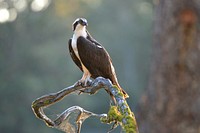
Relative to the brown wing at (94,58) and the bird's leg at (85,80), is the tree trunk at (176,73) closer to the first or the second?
the bird's leg at (85,80)

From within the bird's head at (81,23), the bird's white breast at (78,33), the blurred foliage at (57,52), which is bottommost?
the bird's head at (81,23)

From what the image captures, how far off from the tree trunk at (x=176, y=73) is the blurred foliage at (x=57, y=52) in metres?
25.1

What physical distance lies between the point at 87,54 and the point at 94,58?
0.50 ft


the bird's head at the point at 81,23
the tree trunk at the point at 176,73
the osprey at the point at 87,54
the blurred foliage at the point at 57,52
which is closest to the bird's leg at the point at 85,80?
the osprey at the point at 87,54

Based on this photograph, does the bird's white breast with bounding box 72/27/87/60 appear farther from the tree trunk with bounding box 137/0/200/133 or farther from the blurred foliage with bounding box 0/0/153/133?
the blurred foliage with bounding box 0/0/153/133

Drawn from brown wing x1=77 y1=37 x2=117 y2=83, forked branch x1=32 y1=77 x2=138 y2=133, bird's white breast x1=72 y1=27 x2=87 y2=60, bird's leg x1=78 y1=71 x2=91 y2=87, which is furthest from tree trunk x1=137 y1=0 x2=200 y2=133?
bird's white breast x1=72 y1=27 x2=87 y2=60

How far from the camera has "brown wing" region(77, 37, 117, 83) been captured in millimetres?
6336

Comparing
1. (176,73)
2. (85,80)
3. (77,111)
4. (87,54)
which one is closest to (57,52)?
(87,54)

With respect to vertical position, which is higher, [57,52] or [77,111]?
[57,52]

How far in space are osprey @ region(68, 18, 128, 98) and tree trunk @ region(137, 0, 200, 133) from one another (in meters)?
1.39

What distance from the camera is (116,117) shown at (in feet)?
16.3

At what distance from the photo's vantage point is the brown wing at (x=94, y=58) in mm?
6336

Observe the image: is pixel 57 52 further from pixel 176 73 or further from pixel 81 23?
pixel 176 73

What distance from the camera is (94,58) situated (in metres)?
6.62
